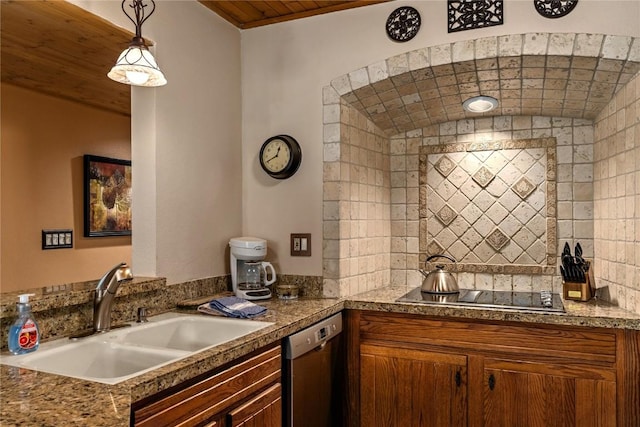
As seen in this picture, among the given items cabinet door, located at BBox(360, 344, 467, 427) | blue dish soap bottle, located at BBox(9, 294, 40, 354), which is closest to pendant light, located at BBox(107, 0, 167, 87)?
blue dish soap bottle, located at BBox(9, 294, 40, 354)

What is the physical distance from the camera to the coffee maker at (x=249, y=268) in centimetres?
264

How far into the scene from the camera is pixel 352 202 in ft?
9.31

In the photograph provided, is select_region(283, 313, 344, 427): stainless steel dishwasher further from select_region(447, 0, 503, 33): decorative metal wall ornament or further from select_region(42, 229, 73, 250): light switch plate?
select_region(42, 229, 73, 250): light switch plate

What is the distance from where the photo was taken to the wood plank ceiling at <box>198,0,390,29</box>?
2.69 meters

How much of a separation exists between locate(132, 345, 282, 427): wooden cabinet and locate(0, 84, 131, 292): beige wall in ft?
7.84

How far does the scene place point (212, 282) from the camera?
268cm

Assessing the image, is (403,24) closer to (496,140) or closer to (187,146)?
(496,140)

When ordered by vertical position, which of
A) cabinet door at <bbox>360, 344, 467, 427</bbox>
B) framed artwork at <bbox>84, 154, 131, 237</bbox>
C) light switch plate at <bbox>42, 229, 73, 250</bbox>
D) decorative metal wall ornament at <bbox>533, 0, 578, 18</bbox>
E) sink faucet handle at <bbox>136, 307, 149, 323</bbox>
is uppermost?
decorative metal wall ornament at <bbox>533, 0, 578, 18</bbox>

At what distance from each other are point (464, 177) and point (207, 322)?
6.03 feet

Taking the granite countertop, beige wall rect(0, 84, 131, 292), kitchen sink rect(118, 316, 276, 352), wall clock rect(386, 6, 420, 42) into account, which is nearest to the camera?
the granite countertop

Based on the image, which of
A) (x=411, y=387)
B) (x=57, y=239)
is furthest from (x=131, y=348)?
(x=57, y=239)

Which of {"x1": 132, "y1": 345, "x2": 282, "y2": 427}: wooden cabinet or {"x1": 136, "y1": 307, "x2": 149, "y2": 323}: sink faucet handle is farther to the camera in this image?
{"x1": 136, "y1": 307, "x2": 149, "y2": 323}: sink faucet handle

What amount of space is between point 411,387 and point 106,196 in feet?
9.74

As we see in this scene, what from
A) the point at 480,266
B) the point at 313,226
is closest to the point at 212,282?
the point at 313,226
